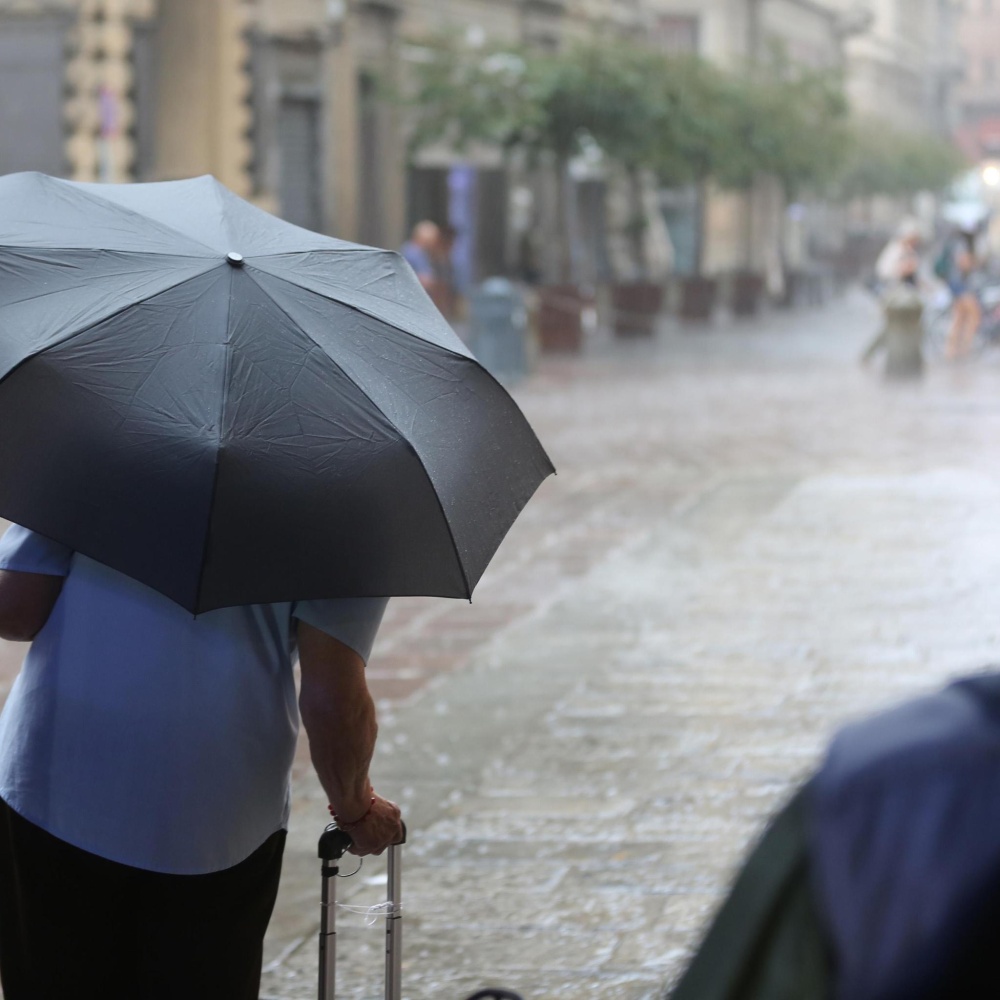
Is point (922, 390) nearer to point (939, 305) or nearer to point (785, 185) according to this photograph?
point (939, 305)

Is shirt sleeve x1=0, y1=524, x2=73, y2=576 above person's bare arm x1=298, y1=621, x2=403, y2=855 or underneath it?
above

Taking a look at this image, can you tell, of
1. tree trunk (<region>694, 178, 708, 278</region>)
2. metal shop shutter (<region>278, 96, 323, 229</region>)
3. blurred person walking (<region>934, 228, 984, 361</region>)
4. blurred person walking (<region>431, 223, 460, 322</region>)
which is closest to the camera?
blurred person walking (<region>431, 223, 460, 322</region>)

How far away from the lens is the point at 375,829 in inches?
109

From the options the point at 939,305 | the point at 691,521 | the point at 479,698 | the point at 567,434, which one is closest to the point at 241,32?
the point at 939,305

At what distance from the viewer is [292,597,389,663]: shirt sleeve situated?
2.63 metres

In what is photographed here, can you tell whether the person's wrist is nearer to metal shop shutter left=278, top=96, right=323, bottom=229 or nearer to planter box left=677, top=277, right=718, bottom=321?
metal shop shutter left=278, top=96, right=323, bottom=229

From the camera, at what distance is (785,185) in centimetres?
4097

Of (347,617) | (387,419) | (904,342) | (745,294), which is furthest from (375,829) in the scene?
(745,294)

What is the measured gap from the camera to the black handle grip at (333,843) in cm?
271

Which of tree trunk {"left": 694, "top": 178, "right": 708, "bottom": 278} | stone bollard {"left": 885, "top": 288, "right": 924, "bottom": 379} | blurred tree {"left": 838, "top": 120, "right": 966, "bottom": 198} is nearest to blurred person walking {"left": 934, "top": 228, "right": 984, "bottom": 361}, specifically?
stone bollard {"left": 885, "top": 288, "right": 924, "bottom": 379}

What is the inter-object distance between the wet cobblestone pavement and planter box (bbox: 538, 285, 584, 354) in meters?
10.5

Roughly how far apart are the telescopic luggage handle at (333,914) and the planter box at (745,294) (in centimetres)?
3413

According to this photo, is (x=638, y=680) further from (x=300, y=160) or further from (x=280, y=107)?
(x=300, y=160)

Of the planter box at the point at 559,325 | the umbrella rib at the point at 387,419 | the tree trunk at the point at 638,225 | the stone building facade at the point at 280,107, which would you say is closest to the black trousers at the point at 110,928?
the umbrella rib at the point at 387,419
